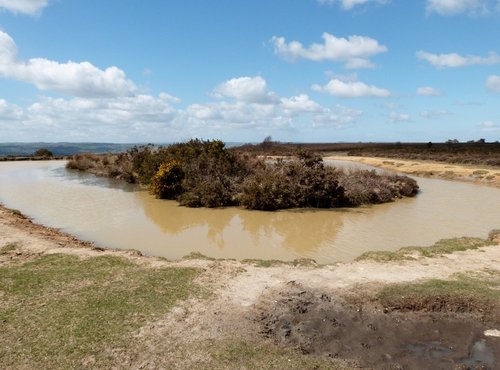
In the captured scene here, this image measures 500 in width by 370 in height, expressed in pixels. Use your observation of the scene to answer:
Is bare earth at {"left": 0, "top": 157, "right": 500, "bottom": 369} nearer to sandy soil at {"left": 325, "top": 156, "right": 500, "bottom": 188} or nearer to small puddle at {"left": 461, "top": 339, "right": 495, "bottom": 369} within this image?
small puddle at {"left": 461, "top": 339, "right": 495, "bottom": 369}

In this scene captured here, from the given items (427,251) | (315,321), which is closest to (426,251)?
(427,251)

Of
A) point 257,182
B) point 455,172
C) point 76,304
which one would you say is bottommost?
point 76,304

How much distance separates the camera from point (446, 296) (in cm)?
893

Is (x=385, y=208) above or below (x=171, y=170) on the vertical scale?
below

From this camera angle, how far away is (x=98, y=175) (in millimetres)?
41344

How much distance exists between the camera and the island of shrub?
22.2m

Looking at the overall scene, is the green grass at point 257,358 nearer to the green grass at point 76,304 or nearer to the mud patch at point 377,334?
the mud patch at point 377,334

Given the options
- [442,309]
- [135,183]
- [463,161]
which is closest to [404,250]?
[442,309]

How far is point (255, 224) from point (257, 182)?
4114 mm

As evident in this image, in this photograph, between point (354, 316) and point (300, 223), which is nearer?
point (354, 316)

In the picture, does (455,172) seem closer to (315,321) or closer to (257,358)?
(315,321)

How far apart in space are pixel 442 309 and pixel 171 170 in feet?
62.4

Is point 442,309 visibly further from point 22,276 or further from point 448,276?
point 22,276

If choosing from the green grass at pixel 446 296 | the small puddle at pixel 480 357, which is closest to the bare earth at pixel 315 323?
the small puddle at pixel 480 357
